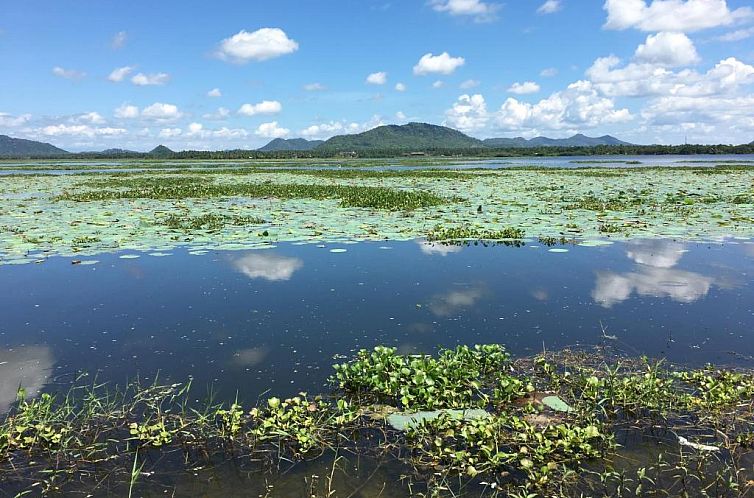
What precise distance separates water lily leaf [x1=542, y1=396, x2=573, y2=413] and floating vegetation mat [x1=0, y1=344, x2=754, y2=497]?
16 mm

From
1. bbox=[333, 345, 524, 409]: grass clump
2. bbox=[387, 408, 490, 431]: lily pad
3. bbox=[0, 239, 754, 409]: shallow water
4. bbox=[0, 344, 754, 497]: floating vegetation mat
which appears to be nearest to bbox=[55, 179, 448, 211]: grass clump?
bbox=[0, 239, 754, 409]: shallow water

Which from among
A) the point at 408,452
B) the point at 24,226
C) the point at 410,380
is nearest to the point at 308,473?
the point at 408,452

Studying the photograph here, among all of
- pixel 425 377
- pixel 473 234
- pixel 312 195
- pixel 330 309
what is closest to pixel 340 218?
pixel 473 234

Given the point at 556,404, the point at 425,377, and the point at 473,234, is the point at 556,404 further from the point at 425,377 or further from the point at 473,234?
the point at 473,234

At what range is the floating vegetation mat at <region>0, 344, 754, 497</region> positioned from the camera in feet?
11.5

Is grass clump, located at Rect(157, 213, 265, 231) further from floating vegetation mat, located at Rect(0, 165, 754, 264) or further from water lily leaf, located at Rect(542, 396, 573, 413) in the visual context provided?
water lily leaf, located at Rect(542, 396, 573, 413)

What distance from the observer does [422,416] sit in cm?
432

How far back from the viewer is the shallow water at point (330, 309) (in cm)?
548

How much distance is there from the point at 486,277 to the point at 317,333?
3.92 metres

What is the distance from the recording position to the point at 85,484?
355cm

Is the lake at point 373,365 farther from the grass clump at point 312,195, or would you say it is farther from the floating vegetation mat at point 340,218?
the grass clump at point 312,195

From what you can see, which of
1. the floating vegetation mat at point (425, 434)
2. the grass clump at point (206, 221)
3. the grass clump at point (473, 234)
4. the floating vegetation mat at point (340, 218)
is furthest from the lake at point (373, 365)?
the grass clump at point (206, 221)

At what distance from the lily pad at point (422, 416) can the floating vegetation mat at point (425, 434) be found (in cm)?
2

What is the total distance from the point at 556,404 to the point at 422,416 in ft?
4.32
